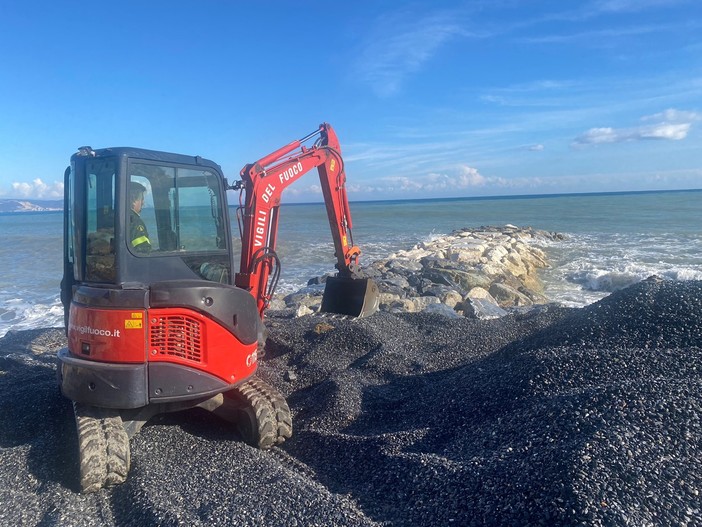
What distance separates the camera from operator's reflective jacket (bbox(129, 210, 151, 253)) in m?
4.23

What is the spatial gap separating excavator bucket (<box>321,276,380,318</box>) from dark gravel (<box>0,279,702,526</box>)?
602 millimetres

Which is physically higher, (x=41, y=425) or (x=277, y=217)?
(x=277, y=217)

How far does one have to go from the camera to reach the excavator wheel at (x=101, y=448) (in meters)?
3.78

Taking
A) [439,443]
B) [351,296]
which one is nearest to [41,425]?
[439,443]

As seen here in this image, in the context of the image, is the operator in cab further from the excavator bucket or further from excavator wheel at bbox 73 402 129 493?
the excavator bucket

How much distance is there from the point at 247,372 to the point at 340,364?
198 cm

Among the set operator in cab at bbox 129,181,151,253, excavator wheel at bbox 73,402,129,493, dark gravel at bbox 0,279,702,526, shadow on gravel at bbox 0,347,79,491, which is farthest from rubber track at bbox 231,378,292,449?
operator in cab at bbox 129,181,151,253

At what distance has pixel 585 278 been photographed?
50.9ft

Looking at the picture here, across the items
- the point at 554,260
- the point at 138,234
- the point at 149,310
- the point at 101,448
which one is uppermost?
the point at 138,234

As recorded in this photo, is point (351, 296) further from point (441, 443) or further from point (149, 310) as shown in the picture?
point (149, 310)

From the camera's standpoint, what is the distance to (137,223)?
4332 millimetres

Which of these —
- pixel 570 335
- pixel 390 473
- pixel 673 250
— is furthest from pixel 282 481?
pixel 673 250

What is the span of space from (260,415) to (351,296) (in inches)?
105

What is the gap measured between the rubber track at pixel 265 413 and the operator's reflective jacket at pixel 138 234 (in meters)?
1.40
